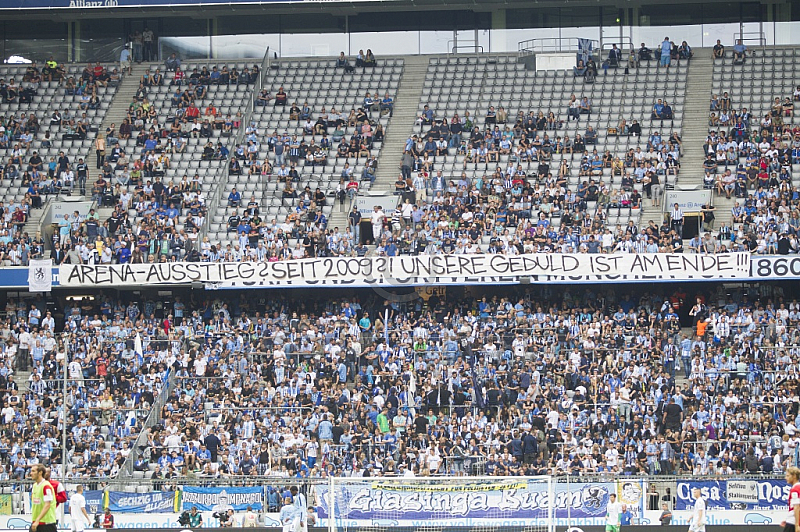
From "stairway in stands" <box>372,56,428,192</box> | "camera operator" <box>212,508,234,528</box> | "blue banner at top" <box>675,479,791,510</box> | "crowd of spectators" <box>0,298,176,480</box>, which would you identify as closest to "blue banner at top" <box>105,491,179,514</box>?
"camera operator" <box>212,508,234,528</box>

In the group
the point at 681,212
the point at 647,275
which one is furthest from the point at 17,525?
the point at 681,212

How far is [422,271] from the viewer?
1378 inches

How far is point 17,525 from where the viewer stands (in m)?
25.4

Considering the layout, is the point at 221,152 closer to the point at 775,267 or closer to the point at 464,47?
the point at 464,47

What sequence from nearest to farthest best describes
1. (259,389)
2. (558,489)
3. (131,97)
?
(558,489), (259,389), (131,97)

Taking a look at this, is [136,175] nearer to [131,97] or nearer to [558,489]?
[131,97]

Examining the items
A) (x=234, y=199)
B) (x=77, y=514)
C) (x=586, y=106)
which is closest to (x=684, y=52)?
(x=586, y=106)

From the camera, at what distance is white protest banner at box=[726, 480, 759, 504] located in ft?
84.7

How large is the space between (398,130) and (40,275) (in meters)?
13.6

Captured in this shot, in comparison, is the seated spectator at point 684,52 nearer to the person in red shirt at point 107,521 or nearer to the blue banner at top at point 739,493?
the blue banner at top at point 739,493

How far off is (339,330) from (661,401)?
9.29m

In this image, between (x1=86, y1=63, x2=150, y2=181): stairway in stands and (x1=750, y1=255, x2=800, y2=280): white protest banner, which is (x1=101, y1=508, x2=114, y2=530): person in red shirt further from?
(x1=750, y1=255, x2=800, y2=280): white protest banner

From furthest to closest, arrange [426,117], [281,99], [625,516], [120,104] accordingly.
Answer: [120,104] < [281,99] < [426,117] < [625,516]

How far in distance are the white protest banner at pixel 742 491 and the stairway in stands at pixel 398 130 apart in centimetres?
1630
